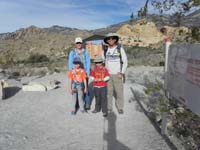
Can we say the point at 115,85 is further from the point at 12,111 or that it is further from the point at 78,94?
the point at 12,111

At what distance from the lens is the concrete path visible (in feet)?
→ 21.1

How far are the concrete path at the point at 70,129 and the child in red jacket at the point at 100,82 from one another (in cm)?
25

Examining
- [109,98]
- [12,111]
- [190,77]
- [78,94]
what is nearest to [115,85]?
[109,98]

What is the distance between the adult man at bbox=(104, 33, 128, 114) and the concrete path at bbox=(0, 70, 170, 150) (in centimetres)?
54

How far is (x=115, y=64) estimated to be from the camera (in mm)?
8688

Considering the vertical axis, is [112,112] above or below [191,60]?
below

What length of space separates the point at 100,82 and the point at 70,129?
5.45 feet

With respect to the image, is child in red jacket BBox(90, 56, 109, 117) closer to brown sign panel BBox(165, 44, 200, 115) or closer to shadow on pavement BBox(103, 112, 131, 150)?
shadow on pavement BBox(103, 112, 131, 150)

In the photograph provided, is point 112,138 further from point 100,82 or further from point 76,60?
point 76,60

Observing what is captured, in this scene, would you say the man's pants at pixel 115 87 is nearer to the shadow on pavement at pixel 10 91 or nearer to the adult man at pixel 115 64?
the adult man at pixel 115 64

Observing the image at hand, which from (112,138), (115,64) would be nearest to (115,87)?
(115,64)

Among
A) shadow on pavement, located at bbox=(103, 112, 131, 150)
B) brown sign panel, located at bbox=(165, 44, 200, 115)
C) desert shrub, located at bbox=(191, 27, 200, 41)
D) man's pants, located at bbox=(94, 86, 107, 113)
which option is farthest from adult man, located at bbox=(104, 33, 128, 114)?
desert shrub, located at bbox=(191, 27, 200, 41)

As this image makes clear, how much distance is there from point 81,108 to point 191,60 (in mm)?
4331

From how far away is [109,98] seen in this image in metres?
8.88
